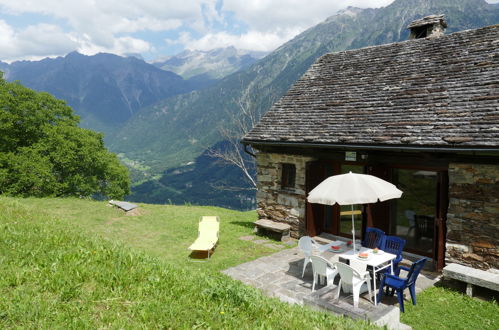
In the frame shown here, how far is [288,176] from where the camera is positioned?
38.2 feet

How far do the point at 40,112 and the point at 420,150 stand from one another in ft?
73.8

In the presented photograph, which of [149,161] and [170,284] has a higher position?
[170,284]

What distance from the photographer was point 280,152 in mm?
11367

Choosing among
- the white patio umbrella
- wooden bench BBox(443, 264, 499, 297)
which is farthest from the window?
wooden bench BBox(443, 264, 499, 297)

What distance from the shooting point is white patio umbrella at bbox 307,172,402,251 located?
20.6 feet

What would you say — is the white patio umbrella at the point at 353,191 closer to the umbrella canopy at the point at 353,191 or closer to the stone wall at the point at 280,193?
the umbrella canopy at the point at 353,191

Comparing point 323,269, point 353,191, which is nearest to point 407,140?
point 353,191

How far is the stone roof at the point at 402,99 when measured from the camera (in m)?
7.96

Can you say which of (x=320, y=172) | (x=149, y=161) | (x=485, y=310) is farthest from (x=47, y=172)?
(x=149, y=161)

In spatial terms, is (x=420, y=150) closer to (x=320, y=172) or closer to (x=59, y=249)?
(x=320, y=172)

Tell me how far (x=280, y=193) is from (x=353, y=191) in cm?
513

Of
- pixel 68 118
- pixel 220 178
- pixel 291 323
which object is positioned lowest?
pixel 220 178

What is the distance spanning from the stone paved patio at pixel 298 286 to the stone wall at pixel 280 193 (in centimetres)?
130

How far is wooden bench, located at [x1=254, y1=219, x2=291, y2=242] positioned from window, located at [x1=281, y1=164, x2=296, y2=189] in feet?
4.47
